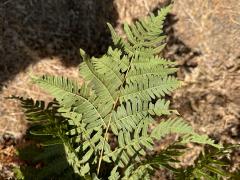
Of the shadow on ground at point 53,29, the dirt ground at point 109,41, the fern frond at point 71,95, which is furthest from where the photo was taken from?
the shadow on ground at point 53,29

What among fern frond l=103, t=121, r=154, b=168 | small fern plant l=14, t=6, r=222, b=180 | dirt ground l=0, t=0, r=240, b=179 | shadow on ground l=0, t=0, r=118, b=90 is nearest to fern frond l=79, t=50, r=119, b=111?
small fern plant l=14, t=6, r=222, b=180

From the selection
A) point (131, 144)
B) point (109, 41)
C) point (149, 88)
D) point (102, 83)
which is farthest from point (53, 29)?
point (131, 144)

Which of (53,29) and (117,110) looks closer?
(117,110)

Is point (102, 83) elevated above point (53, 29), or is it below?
below

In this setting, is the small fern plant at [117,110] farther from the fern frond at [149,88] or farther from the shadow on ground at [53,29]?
the shadow on ground at [53,29]

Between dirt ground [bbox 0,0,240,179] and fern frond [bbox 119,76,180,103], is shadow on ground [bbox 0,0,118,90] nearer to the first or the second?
dirt ground [bbox 0,0,240,179]

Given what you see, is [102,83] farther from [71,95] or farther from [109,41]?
[109,41]

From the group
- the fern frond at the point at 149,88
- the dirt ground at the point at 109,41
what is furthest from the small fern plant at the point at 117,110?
the dirt ground at the point at 109,41
